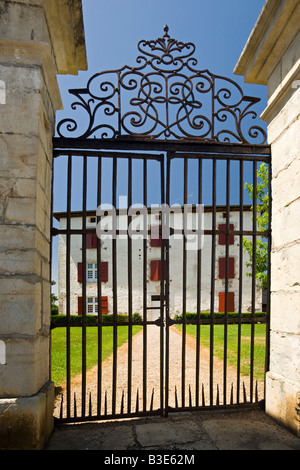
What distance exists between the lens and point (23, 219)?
2.62 metres

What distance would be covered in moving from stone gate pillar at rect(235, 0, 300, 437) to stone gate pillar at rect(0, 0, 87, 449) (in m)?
1.83

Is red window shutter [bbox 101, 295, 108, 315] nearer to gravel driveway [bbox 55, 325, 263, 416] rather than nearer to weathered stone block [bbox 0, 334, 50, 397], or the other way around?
gravel driveway [bbox 55, 325, 263, 416]

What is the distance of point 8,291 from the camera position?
257 cm

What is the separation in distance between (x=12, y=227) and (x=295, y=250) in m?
2.46

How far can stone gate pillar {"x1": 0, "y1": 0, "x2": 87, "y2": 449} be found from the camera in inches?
99.2

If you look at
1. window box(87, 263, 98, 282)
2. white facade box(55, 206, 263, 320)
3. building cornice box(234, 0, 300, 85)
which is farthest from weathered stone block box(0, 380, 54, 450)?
window box(87, 263, 98, 282)

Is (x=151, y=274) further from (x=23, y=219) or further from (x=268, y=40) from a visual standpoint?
(x=23, y=219)

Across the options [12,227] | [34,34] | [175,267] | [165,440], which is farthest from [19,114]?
[175,267]

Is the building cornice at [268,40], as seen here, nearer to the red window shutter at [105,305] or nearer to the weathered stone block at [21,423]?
the weathered stone block at [21,423]

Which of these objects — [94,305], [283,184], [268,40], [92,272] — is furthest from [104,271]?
[268,40]

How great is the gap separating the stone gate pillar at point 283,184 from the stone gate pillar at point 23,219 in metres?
1.83

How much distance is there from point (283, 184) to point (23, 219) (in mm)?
2462

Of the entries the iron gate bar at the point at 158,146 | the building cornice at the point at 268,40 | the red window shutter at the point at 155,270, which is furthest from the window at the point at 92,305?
the building cornice at the point at 268,40
